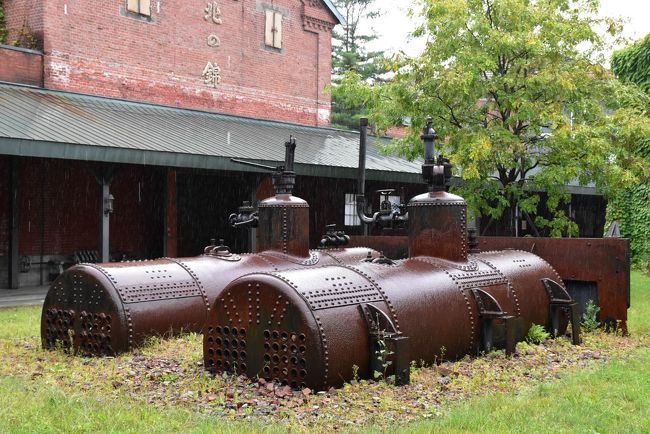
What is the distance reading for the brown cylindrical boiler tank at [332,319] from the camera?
22.6 feet

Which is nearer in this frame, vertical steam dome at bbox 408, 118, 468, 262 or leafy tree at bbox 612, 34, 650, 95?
vertical steam dome at bbox 408, 118, 468, 262

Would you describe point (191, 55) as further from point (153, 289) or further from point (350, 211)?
point (153, 289)

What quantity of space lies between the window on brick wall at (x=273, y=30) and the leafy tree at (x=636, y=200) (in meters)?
10.2

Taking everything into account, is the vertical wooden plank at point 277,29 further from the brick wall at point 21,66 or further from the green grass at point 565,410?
the green grass at point 565,410

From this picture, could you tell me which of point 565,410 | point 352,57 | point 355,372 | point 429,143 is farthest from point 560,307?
point 352,57

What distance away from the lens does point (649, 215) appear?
23.9 metres

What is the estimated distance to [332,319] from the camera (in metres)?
6.96

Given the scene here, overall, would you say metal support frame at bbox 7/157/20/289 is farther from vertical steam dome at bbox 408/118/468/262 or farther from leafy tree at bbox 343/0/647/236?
vertical steam dome at bbox 408/118/468/262

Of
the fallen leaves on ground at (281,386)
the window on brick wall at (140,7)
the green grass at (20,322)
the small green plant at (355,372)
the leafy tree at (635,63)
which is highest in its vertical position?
the window on brick wall at (140,7)

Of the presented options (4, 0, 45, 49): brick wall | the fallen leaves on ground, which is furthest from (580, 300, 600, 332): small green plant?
(4, 0, 45, 49): brick wall

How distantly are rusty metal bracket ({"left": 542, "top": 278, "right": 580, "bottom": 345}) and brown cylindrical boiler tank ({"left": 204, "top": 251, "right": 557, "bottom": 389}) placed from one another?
121 centimetres

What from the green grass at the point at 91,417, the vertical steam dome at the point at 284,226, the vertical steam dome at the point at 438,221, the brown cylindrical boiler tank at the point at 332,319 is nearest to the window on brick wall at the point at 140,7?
the vertical steam dome at the point at 284,226

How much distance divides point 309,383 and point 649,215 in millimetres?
19781

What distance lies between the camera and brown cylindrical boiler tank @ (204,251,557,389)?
271 inches
